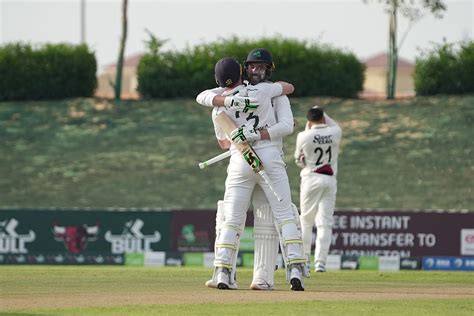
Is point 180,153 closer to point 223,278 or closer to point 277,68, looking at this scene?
point 277,68

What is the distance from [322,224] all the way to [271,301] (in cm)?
572

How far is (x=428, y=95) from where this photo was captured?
35.3m

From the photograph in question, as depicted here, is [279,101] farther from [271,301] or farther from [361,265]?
[361,265]

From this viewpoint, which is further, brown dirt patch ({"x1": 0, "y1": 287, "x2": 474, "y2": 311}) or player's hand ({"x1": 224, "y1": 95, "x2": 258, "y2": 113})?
player's hand ({"x1": 224, "y1": 95, "x2": 258, "y2": 113})

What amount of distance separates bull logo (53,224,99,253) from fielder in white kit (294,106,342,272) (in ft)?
20.6

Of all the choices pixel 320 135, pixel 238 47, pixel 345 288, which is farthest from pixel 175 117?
pixel 345 288

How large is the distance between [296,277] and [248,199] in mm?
850

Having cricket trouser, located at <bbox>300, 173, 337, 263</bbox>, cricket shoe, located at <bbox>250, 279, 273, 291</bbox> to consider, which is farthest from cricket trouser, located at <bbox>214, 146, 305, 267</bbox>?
cricket trouser, located at <bbox>300, 173, 337, 263</bbox>

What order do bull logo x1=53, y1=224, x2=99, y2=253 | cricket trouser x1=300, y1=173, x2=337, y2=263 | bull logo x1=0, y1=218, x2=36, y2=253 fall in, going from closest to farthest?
cricket trouser x1=300, y1=173, x2=337, y2=263
bull logo x1=0, y1=218, x2=36, y2=253
bull logo x1=53, y1=224, x2=99, y2=253

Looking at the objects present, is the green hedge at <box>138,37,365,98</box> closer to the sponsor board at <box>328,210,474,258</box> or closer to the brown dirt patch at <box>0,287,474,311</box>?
the sponsor board at <box>328,210,474,258</box>

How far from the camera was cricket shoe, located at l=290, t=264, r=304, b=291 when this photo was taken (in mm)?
11734

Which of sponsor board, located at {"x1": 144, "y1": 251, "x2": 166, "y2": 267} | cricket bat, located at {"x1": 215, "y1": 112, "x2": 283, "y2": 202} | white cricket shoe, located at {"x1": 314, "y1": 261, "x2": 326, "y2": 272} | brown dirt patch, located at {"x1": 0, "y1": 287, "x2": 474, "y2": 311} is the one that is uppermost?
cricket bat, located at {"x1": 215, "y1": 112, "x2": 283, "y2": 202}

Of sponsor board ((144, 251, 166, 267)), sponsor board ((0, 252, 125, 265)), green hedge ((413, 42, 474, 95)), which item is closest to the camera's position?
sponsor board ((144, 251, 166, 267))

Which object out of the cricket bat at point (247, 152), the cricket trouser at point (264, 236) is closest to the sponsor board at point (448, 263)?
the cricket trouser at point (264, 236)
